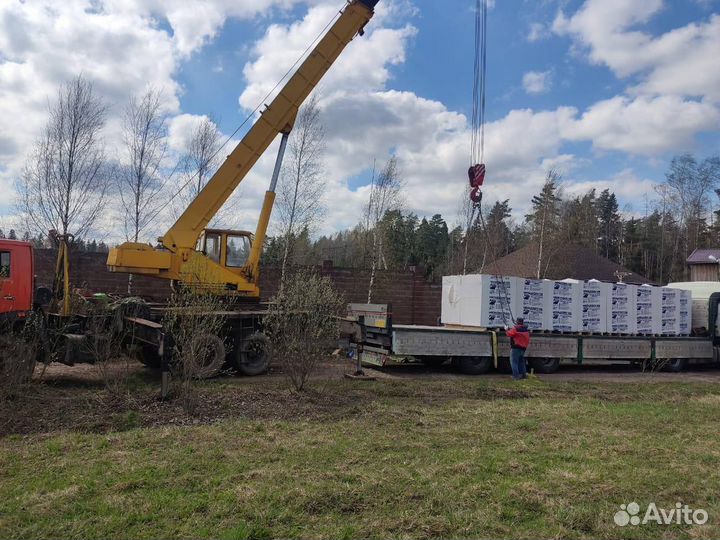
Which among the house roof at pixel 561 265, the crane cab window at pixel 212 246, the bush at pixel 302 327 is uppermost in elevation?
the house roof at pixel 561 265

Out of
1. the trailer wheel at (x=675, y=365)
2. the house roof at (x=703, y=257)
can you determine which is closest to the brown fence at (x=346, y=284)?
the trailer wheel at (x=675, y=365)

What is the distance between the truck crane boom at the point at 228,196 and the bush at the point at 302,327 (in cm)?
358

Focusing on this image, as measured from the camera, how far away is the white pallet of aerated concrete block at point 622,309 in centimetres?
1559

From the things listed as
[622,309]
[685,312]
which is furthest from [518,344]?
[685,312]

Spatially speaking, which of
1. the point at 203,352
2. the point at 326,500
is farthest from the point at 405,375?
the point at 326,500

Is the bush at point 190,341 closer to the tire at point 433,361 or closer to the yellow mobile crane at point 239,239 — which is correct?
the yellow mobile crane at point 239,239

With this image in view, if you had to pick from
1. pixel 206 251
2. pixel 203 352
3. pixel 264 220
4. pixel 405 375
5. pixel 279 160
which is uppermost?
pixel 279 160

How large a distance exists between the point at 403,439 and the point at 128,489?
3099mm

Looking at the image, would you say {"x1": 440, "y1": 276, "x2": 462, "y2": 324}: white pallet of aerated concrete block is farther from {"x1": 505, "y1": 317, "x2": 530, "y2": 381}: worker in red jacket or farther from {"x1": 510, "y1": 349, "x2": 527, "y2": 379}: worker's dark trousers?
{"x1": 510, "y1": 349, "x2": 527, "y2": 379}: worker's dark trousers

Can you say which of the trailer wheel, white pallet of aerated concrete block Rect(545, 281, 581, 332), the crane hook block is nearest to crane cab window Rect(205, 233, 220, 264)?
the crane hook block

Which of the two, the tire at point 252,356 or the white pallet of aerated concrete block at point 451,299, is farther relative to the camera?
the white pallet of aerated concrete block at point 451,299

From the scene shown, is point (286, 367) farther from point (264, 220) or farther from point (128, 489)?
point (264, 220)

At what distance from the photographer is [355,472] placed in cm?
524

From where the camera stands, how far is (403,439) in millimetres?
6617
